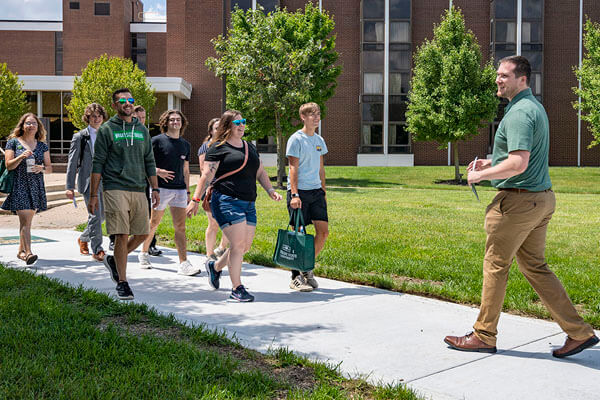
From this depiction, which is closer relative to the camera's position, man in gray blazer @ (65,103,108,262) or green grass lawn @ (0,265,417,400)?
green grass lawn @ (0,265,417,400)

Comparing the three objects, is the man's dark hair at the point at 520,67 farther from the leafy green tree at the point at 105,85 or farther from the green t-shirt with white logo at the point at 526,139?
the leafy green tree at the point at 105,85

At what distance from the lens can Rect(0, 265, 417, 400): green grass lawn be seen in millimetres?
3520

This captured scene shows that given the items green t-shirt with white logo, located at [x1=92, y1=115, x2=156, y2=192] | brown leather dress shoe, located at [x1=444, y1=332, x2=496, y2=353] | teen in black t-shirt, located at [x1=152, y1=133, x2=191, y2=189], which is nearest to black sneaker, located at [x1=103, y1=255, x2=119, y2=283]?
green t-shirt with white logo, located at [x1=92, y1=115, x2=156, y2=192]

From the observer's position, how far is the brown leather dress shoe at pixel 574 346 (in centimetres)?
421

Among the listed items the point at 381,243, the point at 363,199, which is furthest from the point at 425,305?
the point at 363,199

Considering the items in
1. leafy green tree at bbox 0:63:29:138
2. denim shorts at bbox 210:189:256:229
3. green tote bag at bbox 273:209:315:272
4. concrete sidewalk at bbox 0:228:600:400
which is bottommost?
concrete sidewalk at bbox 0:228:600:400

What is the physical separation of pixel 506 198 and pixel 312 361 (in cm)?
178

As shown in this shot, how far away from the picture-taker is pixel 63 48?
160 ft

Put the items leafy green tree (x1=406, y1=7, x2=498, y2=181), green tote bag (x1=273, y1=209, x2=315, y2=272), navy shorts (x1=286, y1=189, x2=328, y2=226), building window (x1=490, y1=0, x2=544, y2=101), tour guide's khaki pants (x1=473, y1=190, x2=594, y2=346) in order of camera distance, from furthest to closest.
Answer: building window (x1=490, y1=0, x2=544, y2=101)
leafy green tree (x1=406, y1=7, x2=498, y2=181)
navy shorts (x1=286, y1=189, x2=328, y2=226)
green tote bag (x1=273, y1=209, x2=315, y2=272)
tour guide's khaki pants (x1=473, y1=190, x2=594, y2=346)

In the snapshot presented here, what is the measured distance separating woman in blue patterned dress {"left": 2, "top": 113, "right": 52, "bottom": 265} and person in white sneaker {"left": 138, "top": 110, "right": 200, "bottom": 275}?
149cm

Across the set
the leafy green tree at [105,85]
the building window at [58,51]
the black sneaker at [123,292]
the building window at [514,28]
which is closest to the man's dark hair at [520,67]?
the black sneaker at [123,292]

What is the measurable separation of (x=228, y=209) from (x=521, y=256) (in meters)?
2.84

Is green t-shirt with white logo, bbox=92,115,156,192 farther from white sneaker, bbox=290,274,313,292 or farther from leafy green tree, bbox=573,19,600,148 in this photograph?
leafy green tree, bbox=573,19,600,148

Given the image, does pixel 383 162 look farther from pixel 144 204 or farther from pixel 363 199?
pixel 144 204
